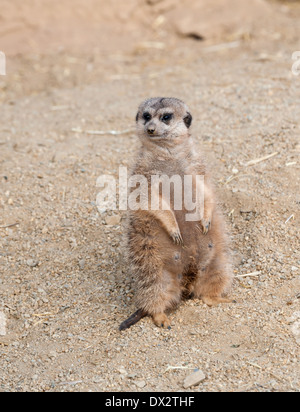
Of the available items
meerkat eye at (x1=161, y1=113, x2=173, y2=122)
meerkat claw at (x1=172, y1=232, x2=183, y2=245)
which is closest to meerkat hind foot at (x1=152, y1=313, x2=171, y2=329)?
meerkat claw at (x1=172, y1=232, x2=183, y2=245)

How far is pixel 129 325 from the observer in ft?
10.1

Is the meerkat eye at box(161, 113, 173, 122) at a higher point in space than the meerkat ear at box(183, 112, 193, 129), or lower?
higher

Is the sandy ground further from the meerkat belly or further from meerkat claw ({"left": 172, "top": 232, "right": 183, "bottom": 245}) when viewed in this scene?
meerkat claw ({"left": 172, "top": 232, "right": 183, "bottom": 245})

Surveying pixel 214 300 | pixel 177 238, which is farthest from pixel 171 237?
pixel 214 300

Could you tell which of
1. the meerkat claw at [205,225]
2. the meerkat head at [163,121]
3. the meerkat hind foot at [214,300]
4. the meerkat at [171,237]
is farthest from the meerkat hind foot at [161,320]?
the meerkat head at [163,121]

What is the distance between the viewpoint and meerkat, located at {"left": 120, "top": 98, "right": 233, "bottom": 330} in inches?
123

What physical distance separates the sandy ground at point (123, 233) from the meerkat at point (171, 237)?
0.13 m

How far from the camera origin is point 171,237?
3.15 m

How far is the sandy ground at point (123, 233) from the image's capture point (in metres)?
2.76

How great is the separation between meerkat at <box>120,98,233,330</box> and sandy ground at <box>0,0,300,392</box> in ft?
0.41

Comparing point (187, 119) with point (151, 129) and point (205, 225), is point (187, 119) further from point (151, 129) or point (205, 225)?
point (205, 225)

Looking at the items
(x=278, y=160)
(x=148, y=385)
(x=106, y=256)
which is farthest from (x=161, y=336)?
(x=278, y=160)

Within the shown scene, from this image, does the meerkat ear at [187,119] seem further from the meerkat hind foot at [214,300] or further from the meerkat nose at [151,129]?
the meerkat hind foot at [214,300]

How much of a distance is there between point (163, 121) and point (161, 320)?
1.12m
